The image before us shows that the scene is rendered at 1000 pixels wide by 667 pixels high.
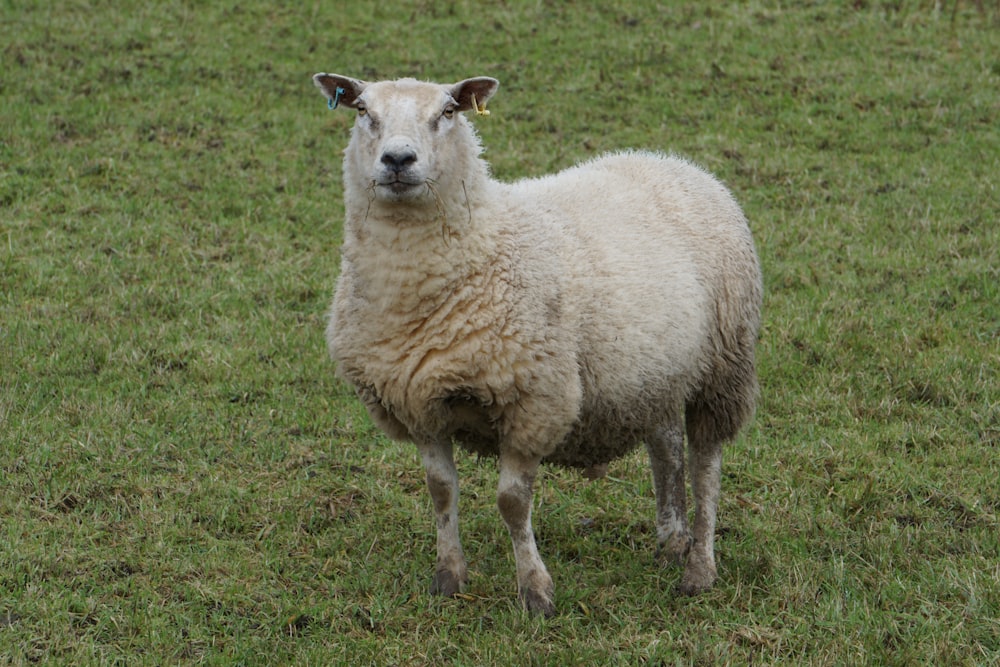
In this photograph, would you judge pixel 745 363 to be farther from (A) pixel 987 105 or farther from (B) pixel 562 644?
(A) pixel 987 105

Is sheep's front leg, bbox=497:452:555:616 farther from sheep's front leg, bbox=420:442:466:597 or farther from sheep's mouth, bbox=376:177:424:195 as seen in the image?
sheep's mouth, bbox=376:177:424:195

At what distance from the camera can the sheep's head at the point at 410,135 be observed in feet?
15.6

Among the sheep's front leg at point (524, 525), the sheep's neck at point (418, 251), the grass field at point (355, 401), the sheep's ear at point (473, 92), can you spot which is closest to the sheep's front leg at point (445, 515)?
the grass field at point (355, 401)

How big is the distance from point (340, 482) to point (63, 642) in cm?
183

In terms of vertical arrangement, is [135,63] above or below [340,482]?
above

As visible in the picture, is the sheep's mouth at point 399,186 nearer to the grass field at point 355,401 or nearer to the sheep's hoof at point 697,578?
the grass field at point 355,401

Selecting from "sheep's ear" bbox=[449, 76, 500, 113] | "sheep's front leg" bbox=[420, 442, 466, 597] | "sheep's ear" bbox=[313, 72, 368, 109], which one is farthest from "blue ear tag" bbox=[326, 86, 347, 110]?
"sheep's front leg" bbox=[420, 442, 466, 597]

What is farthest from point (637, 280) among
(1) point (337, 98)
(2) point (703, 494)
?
(1) point (337, 98)

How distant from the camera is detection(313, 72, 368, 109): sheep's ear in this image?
5.24 meters

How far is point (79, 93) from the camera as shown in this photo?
11.5 metres

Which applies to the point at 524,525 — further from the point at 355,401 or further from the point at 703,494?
the point at 355,401

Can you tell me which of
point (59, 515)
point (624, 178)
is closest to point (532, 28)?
point (624, 178)

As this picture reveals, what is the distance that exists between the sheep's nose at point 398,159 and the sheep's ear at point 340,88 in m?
0.58

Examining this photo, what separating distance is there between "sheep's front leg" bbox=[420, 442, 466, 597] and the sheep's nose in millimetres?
1150
